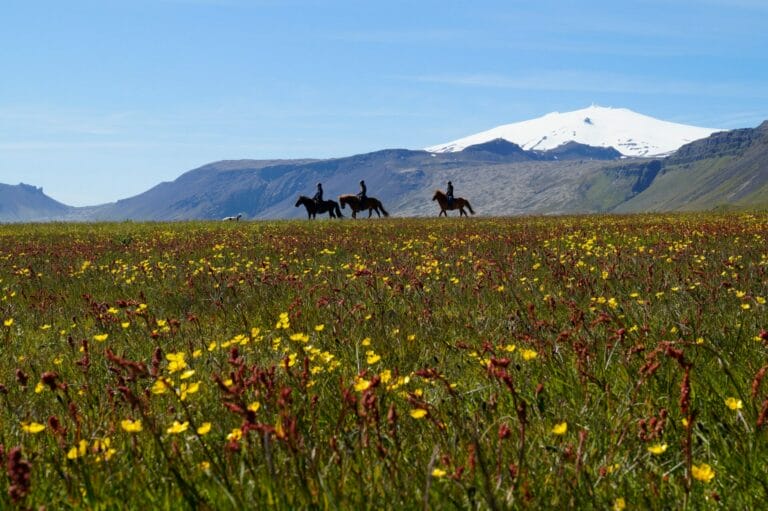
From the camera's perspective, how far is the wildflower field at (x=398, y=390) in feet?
8.77

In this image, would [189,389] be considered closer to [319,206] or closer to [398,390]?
[398,390]

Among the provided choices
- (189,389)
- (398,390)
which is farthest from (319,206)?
(189,389)

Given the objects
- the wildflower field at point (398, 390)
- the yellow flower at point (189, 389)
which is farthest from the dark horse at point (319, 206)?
the yellow flower at point (189, 389)

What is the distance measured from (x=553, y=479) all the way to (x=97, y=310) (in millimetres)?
5892

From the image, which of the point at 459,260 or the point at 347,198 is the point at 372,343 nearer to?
the point at 459,260

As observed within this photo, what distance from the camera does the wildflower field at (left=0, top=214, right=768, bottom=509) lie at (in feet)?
8.77

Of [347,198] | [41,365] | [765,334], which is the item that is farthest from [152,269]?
[347,198]

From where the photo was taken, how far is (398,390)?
4438 millimetres

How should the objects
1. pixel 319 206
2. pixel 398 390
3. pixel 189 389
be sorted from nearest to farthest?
pixel 189 389 < pixel 398 390 < pixel 319 206

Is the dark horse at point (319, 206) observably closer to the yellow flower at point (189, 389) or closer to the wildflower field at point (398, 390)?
the wildflower field at point (398, 390)

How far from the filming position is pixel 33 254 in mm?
17547

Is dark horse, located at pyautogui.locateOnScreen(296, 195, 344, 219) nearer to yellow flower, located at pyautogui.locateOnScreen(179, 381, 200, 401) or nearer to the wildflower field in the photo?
the wildflower field

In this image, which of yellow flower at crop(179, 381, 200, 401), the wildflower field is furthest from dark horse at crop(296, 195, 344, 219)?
yellow flower at crop(179, 381, 200, 401)

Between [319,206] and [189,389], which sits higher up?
[319,206]
